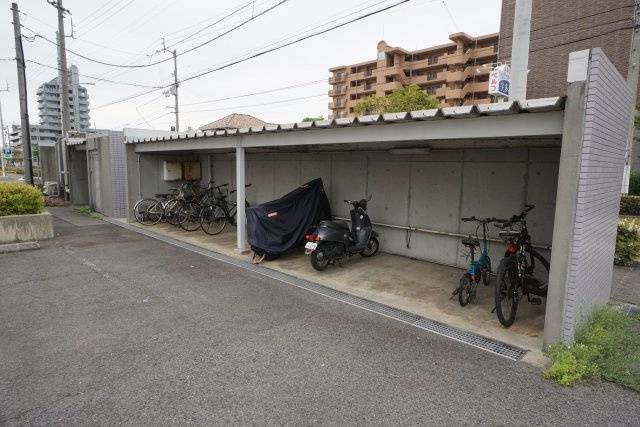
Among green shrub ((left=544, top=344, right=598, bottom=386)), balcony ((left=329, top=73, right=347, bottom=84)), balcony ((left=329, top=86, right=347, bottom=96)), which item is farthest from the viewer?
balcony ((left=329, top=73, right=347, bottom=84))

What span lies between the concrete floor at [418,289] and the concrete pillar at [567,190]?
0.43m

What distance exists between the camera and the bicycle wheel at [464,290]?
4586 mm

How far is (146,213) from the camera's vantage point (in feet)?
34.5

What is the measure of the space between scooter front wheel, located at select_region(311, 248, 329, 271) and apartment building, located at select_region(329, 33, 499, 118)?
3784cm

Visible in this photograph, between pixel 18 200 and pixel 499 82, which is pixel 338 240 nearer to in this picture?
pixel 499 82

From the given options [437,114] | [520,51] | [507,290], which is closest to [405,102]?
[520,51]

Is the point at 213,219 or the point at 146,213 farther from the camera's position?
the point at 146,213

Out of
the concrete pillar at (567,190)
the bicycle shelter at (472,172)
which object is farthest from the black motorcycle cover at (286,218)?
the concrete pillar at (567,190)

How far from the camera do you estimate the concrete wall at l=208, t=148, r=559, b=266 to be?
18.0ft

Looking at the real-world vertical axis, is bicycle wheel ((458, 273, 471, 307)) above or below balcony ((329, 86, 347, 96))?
→ below

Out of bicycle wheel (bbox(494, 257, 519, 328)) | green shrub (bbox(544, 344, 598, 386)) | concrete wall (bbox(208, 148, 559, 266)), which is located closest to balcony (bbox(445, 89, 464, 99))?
concrete wall (bbox(208, 148, 559, 266))

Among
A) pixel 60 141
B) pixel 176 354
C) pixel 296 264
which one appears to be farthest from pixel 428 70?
pixel 176 354

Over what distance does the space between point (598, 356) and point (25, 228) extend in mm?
9751

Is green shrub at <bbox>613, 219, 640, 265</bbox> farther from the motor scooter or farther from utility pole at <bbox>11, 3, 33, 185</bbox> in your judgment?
utility pole at <bbox>11, 3, 33, 185</bbox>
